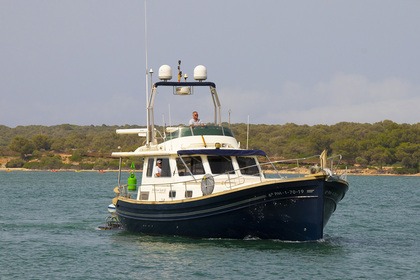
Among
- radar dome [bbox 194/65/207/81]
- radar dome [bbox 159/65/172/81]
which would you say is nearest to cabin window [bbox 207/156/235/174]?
radar dome [bbox 194/65/207/81]

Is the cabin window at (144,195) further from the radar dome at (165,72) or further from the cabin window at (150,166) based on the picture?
the radar dome at (165,72)

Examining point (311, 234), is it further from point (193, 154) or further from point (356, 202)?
point (356, 202)

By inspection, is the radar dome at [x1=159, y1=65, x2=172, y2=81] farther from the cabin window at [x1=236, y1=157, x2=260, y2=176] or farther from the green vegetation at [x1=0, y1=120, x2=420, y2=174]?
the green vegetation at [x1=0, y1=120, x2=420, y2=174]

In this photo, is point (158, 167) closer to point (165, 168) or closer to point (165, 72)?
point (165, 168)

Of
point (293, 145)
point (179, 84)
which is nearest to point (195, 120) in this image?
point (179, 84)

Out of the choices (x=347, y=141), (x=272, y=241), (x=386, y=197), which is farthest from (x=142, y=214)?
(x=347, y=141)

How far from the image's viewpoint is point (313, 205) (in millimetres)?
27578

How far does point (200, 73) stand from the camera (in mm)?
32375

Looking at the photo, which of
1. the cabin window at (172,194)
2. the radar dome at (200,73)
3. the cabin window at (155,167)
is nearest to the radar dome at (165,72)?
the radar dome at (200,73)

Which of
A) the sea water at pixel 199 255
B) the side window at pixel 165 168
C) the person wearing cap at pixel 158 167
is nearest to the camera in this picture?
the sea water at pixel 199 255

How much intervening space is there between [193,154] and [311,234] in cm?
449

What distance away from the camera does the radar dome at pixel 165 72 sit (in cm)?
3247

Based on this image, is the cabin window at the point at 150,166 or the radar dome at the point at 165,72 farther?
the radar dome at the point at 165,72

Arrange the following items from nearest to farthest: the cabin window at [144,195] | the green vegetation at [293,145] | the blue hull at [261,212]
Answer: the blue hull at [261,212] → the cabin window at [144,195] → the green vegetation at [293,145]
